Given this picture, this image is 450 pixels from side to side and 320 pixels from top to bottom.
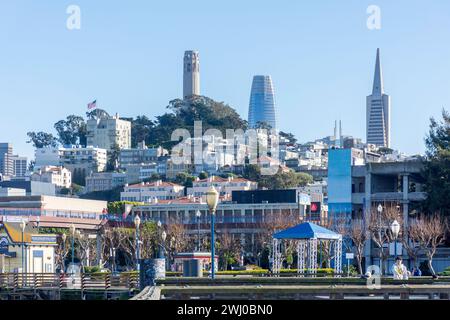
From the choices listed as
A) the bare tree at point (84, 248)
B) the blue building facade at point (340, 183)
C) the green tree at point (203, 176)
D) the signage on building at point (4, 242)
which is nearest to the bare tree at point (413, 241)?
the blue building facade at point (340, 183)

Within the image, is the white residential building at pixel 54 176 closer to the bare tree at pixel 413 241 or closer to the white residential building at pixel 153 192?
the white residential building at pixel 153 192

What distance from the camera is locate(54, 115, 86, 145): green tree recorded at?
16138 centimetres

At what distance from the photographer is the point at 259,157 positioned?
523 ft

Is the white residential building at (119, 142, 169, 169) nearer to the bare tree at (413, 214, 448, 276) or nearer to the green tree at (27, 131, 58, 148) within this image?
the green tree at (27, 131, 58, 148)

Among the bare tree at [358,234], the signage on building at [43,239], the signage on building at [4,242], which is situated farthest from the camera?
the bare tree at [358,234]

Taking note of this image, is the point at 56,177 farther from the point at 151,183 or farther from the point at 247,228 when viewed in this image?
the point at 247,228

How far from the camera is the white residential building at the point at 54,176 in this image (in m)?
161

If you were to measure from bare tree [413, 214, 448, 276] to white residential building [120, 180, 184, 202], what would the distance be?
68644 millimetres

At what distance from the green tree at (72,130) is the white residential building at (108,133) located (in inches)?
74.7

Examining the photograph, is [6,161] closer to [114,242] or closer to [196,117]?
[196,117]

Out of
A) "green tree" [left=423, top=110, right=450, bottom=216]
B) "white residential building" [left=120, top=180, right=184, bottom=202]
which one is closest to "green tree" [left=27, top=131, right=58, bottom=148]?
"white residential building" [left=120, top=180, right=184, bottom=202]
